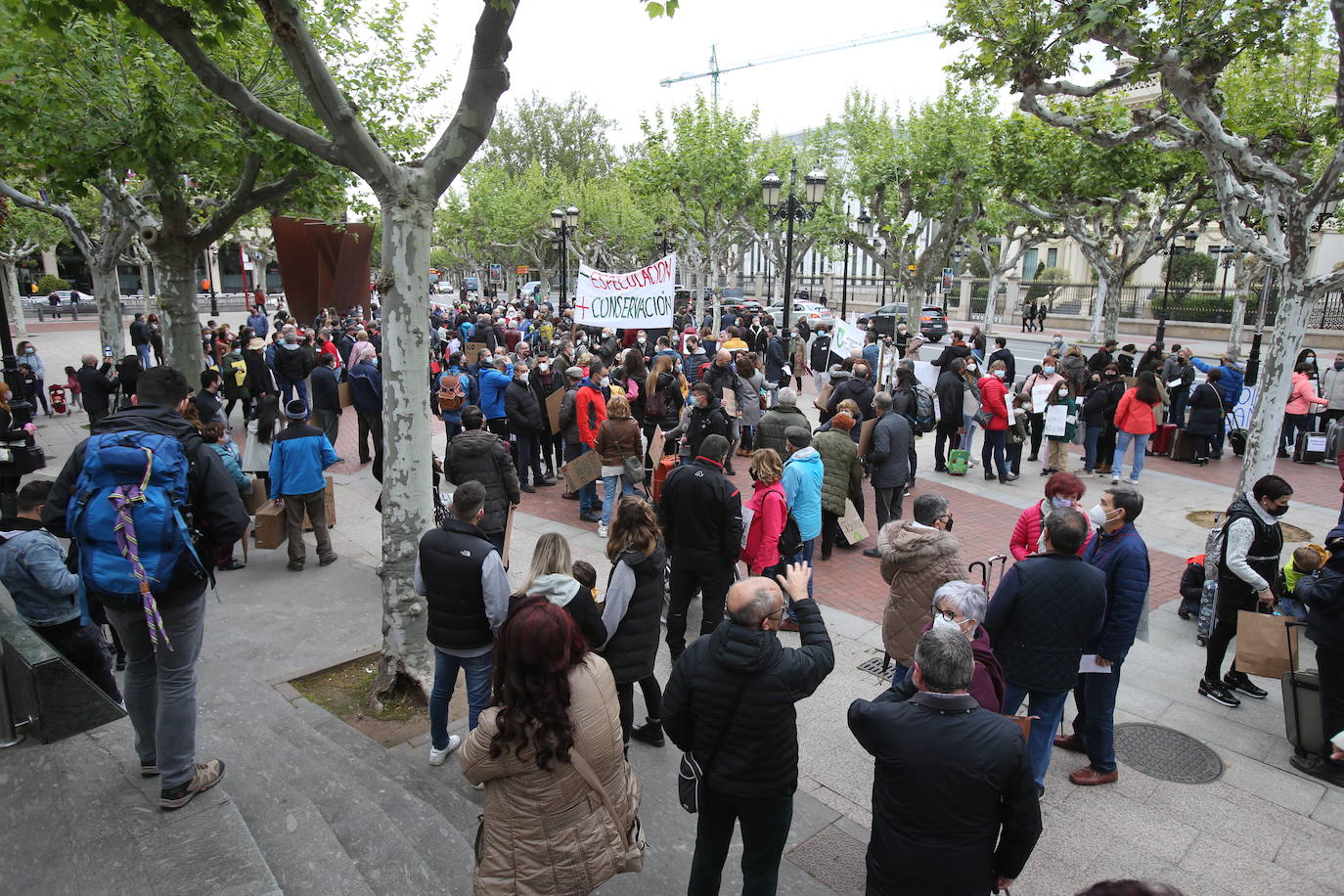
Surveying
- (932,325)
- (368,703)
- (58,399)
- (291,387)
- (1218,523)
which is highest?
(932,325)

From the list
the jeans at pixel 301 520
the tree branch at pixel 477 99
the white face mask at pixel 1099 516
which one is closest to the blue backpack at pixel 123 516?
the tree branch at pixel 477 99

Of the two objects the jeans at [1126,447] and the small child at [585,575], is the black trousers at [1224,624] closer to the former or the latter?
the small child at [585,575]

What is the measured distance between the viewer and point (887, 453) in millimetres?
9031

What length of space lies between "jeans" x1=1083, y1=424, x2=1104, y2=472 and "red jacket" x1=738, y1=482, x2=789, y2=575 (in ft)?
25.9

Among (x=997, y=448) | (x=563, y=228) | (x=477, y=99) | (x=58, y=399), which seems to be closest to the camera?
(x=477, y=99)

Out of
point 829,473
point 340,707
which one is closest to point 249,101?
point 340,707

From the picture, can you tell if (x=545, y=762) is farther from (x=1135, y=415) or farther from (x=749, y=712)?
(x=1135, y=415)

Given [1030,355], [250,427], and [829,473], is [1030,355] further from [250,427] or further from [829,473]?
[250,427]

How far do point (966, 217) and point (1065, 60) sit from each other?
1733 centimetres

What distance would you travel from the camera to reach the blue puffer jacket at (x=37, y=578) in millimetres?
4457

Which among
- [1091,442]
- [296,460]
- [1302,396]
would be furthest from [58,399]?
[1302,396]

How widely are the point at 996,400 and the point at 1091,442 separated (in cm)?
198

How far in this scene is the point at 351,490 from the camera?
11344mm

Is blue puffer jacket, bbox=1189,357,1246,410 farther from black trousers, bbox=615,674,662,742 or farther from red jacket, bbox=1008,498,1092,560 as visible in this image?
black trousers, bbox=615,674,662,742
